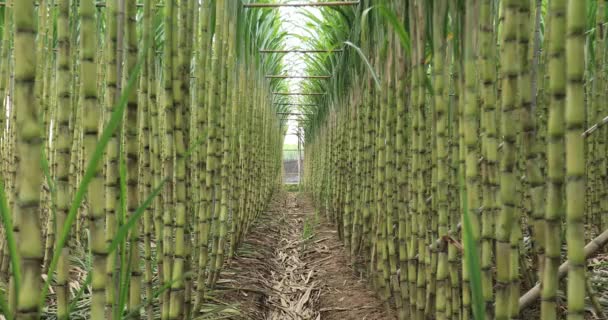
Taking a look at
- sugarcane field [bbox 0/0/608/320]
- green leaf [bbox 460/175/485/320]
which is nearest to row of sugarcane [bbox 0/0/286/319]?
sugarcane field [bbox 0/0/608/320]

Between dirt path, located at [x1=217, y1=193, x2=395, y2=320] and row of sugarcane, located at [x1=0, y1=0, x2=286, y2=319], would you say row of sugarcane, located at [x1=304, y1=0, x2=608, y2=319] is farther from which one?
row of sugarcane, located at [x1=0, y1=0, x2=286, y2=319]

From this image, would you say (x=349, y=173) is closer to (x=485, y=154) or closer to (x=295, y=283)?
(x=295, y=283)

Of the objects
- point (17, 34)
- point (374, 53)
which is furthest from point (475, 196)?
point (374, 53)

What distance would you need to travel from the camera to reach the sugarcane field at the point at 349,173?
23.0 inches

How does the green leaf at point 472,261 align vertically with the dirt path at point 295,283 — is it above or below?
above

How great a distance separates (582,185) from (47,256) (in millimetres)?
1731

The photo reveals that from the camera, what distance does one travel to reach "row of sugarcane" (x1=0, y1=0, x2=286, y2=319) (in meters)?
0.51

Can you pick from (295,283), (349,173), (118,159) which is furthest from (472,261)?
(349,173)

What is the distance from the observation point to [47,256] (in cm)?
173

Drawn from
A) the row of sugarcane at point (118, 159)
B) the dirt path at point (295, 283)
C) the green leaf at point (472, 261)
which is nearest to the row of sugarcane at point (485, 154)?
the green leaf at point (472, 261)

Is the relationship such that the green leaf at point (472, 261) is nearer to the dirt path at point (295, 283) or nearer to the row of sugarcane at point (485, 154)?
the row of sugarcane at point (485, 154)

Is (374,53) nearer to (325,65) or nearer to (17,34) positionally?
(17,34)

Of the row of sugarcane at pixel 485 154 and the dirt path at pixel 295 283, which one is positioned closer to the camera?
the row of sugarcane at pixel 485 154

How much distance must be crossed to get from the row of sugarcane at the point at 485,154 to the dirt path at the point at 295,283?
117mm
